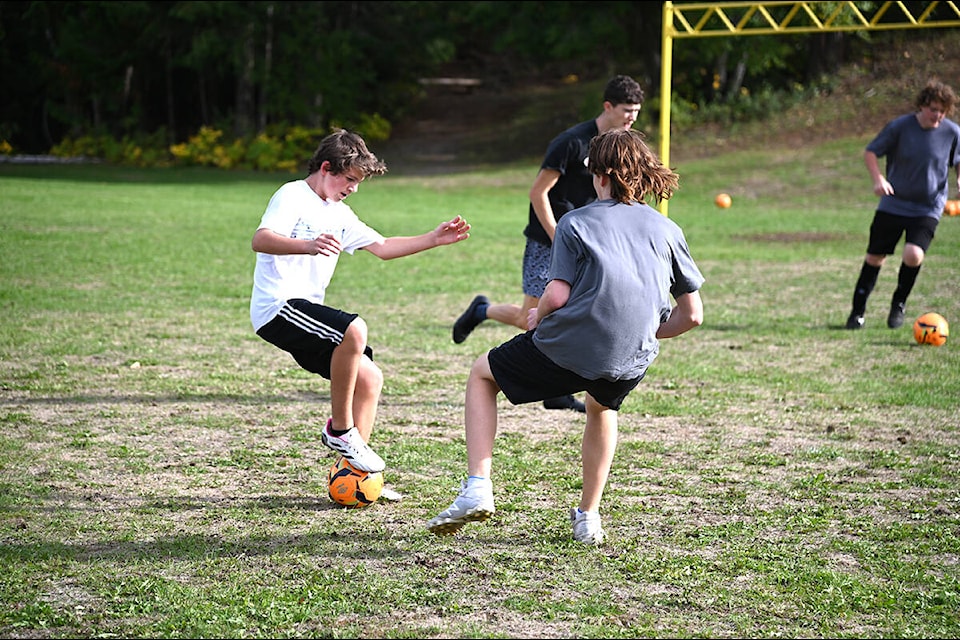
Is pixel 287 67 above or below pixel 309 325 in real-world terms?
above

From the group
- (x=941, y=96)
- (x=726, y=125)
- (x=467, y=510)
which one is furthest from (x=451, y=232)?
(x=726, y=125)

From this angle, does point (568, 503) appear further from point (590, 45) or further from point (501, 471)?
point (590, 45)

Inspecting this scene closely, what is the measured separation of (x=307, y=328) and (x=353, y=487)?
80cm

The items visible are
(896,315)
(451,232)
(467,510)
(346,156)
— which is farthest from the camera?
(896,315)

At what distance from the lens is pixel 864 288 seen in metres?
10.1

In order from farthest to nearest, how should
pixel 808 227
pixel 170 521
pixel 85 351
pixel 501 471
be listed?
pixel 808 227, pixel 85 351, pixel 501 471, pixel 170 521

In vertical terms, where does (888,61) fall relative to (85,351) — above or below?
above

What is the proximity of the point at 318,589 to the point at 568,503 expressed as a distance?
1.55 m

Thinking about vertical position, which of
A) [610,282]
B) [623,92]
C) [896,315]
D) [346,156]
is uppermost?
[623,92]

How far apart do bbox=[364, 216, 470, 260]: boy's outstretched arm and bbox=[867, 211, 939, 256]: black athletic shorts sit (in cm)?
599

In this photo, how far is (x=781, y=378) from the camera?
26.7 ft

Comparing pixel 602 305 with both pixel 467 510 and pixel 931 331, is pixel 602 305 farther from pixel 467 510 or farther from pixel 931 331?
pixel 931 331

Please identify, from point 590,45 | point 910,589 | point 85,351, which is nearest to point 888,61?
point 590,45

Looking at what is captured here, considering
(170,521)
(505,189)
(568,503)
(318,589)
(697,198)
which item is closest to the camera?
(318,589)
